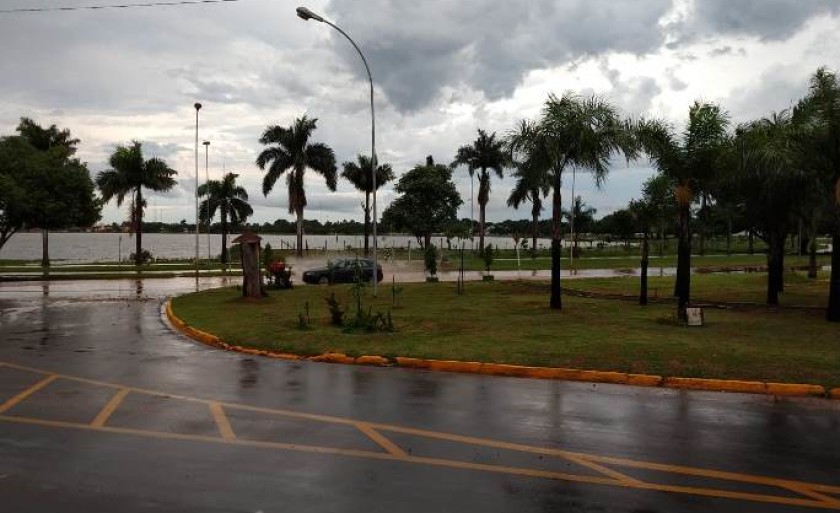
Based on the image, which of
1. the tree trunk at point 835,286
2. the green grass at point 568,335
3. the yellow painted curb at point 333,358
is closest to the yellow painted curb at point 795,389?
the green grass at point 568,335

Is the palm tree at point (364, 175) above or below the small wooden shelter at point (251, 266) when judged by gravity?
above

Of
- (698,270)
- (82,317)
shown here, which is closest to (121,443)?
(82,317)

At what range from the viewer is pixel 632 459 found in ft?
22.6

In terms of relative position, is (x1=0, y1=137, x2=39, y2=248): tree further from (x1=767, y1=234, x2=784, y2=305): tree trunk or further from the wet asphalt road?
(x1=767, y1=234, x2=784, y2=305): tree trunk

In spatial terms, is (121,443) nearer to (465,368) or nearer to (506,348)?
(465,368)

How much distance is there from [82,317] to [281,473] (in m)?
16.3

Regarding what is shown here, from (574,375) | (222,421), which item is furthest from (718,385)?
(222,421)

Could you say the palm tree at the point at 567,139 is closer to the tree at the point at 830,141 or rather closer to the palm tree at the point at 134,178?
the tree at the point at 830,141

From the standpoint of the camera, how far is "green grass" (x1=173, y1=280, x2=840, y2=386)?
11664 millimetres

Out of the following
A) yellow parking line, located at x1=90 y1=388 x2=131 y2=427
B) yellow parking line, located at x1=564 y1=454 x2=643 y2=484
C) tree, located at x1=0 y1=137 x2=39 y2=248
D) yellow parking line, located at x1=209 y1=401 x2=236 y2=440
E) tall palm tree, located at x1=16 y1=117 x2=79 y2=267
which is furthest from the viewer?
tall palm tree, located at x1=16 y1=117 x2=79 y2=267

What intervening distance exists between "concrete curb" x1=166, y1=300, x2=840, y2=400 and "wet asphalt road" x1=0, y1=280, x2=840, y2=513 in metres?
0.41

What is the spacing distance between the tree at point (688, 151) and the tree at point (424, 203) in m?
44.0

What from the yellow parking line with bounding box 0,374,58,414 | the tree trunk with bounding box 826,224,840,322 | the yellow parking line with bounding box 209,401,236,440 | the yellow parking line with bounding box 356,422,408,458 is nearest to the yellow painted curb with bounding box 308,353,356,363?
the yellow parking line with bounding box 209,401,236,440

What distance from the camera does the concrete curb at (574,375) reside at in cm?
1026
